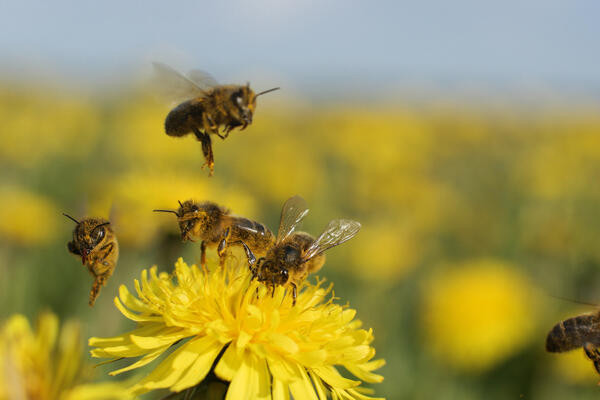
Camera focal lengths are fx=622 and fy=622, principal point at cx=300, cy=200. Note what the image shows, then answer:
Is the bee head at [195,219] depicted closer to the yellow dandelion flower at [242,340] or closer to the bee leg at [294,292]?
the yellow dandelion flower at [242,340]

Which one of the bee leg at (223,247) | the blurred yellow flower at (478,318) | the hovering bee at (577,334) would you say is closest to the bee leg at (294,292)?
the bee leg at (223,247)

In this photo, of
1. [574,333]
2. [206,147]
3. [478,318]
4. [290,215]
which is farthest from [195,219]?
[478,318]

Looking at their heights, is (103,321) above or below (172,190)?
below

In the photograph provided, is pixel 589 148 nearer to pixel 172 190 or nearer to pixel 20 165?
pixel 172 190

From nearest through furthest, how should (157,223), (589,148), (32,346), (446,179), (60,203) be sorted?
(32,346) < (157,223) < (60,203) < (589,148) < (446,179)

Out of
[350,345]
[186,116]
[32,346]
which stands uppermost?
[186,116]

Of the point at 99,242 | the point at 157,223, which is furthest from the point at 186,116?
the point at 157,223

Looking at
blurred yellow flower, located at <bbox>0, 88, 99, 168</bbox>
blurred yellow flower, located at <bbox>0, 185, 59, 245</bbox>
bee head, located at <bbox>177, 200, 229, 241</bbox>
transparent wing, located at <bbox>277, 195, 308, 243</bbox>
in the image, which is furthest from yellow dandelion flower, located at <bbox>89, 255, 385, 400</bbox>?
blurred yellow flower, located at <bbox>0, 88, 99, 168</bbox>
